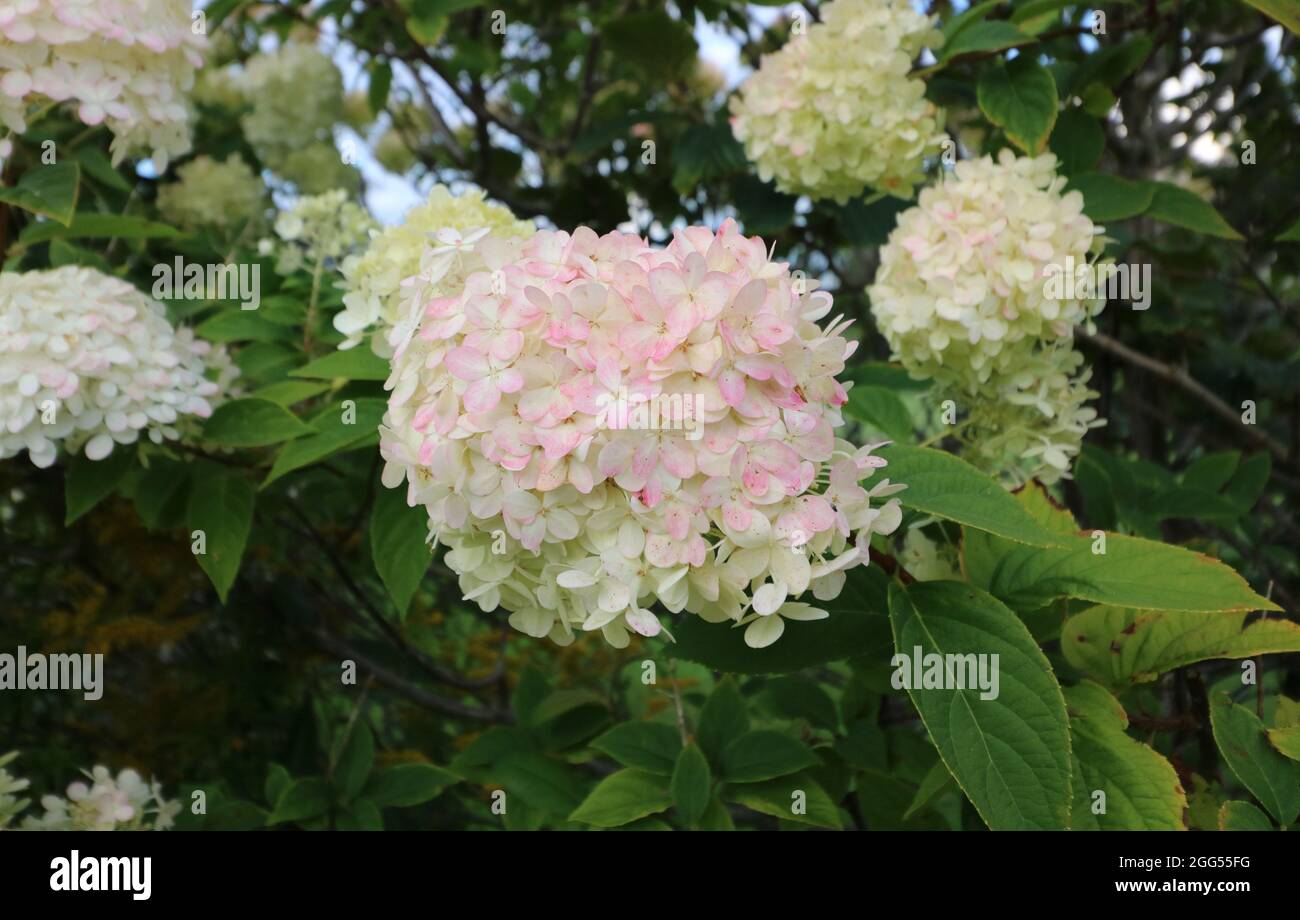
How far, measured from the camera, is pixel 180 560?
249 cm

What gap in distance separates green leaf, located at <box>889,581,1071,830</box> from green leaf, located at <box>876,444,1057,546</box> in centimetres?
10

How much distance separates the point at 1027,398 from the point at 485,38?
8.26ft

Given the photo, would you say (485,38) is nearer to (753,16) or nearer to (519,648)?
(753,16)

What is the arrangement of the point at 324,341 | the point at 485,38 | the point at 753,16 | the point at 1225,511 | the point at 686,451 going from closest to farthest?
1. the point at 686,451
2. the point at 324,341
3. the point at 1225,511
4. the point at 753,16
5. the point at 485,38

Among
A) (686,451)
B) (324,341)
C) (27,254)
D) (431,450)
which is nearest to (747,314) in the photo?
(686,451)

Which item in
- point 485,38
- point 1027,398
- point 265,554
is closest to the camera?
point 1027,398

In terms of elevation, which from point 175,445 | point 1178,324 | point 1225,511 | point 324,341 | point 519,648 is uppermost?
point 1178,324

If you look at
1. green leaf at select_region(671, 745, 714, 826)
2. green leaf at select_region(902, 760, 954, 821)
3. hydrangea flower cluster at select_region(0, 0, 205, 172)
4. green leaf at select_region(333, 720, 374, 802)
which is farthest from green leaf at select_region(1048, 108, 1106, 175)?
green leaf at select_region(333, 720, 374, 802)

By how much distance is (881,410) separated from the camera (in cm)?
173

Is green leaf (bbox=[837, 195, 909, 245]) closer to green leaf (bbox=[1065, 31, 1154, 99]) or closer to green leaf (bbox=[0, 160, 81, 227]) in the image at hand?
green leaf (bbox=[1065, 31, 1154, 99])

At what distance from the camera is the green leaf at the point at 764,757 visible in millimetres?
1533

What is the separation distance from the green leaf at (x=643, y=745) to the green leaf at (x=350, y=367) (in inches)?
26.1

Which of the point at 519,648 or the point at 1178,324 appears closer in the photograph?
the point at 1178,324

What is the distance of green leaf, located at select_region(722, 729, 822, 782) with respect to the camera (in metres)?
1.53
